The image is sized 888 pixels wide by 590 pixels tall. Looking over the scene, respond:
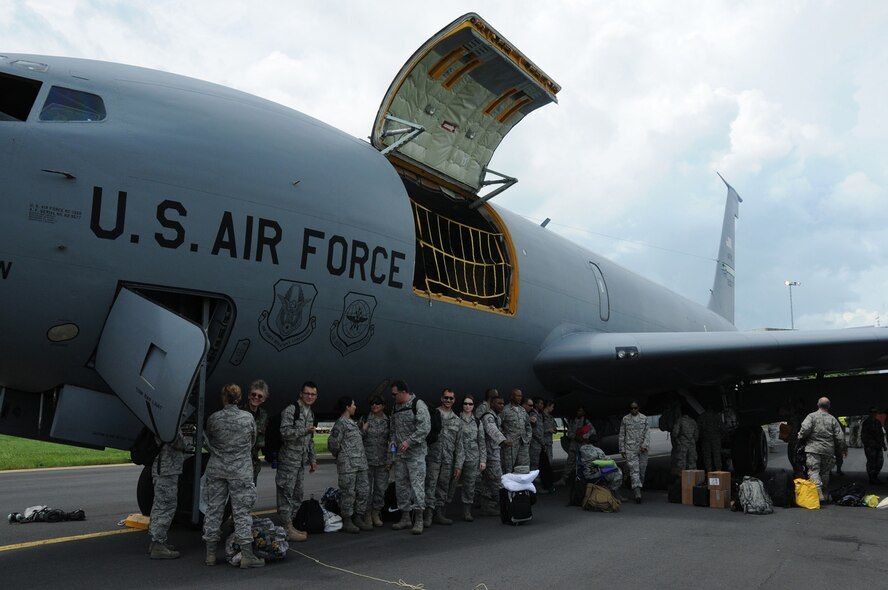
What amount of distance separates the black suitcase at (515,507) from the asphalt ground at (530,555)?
4.5 inches

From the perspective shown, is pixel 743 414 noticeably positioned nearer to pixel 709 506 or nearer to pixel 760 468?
pixel 760 468

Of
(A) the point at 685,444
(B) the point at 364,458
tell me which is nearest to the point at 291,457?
(B) the point at 364,458

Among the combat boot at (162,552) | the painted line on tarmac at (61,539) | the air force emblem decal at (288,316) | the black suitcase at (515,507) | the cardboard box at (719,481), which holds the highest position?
the air force emblem decal at (288,316)

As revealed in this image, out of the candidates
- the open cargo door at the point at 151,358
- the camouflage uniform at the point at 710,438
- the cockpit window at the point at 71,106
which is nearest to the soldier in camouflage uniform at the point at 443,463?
the open cargo door at the point at 151,358

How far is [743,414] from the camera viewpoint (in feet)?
45.7

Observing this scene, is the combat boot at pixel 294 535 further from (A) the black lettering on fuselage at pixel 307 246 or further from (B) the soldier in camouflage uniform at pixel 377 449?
(A) the black lettering on fuselage at pixel 307 246

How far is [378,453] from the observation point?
7762 millimetres

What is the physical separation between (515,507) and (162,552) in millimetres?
3850

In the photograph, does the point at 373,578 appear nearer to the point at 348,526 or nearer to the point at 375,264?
the point at 348,526

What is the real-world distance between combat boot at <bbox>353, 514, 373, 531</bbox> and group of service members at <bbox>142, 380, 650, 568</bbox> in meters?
0.01

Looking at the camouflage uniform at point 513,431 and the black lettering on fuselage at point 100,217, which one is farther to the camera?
the camouflage uniform at point 513,431

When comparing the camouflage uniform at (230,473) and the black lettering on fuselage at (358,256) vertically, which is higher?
the black lettering on fuselage at (358,256)

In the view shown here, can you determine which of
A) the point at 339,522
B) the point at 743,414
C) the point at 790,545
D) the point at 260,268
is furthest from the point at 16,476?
the point at 743,414

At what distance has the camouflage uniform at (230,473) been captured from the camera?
5668mm
